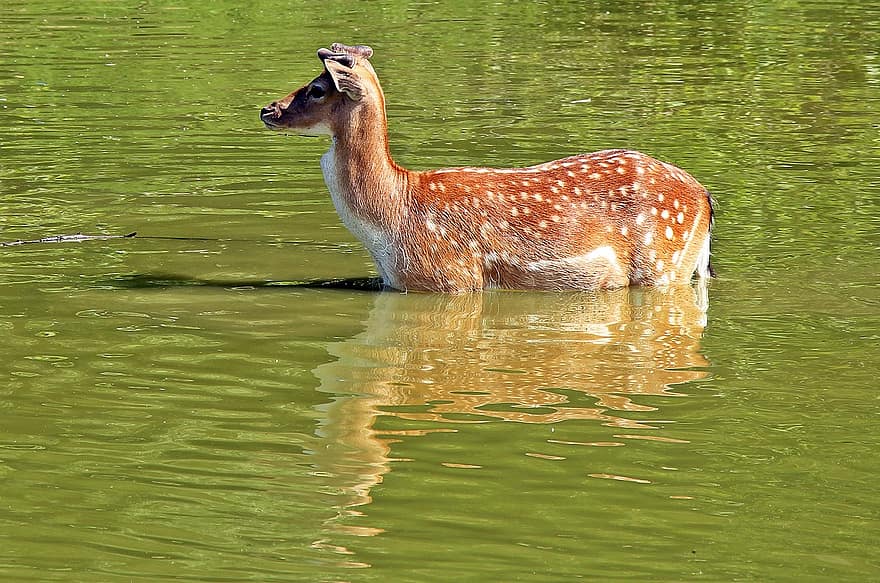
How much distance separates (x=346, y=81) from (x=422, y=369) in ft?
6.84

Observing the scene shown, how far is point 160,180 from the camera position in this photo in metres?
13.4

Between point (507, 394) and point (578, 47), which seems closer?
point (507, 394)

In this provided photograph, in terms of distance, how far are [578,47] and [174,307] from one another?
11.8 m

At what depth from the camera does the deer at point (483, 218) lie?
9711 millimetres

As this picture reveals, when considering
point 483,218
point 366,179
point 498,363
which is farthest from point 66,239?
point 498,363

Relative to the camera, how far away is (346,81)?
959 cm

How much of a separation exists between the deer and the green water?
0.16m

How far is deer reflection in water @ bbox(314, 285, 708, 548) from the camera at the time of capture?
7254 mm

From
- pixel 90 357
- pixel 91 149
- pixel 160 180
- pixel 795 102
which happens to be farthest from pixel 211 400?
pixel 795 102

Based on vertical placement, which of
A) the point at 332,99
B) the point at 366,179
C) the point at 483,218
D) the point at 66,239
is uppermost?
the point at 332,99

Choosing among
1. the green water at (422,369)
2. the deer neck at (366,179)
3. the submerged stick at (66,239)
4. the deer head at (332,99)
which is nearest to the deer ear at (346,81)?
the deer head at (332,99)

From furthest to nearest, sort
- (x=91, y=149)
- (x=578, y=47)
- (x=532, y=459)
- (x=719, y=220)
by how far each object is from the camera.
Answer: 1. (x=578, y=47)
2. (x=91, y=149)
3. (x=719, y=220)
4. (x=532, y=459)

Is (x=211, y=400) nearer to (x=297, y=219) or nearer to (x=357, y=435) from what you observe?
(x=357, y=435)

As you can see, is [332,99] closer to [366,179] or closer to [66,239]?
[366,179]
